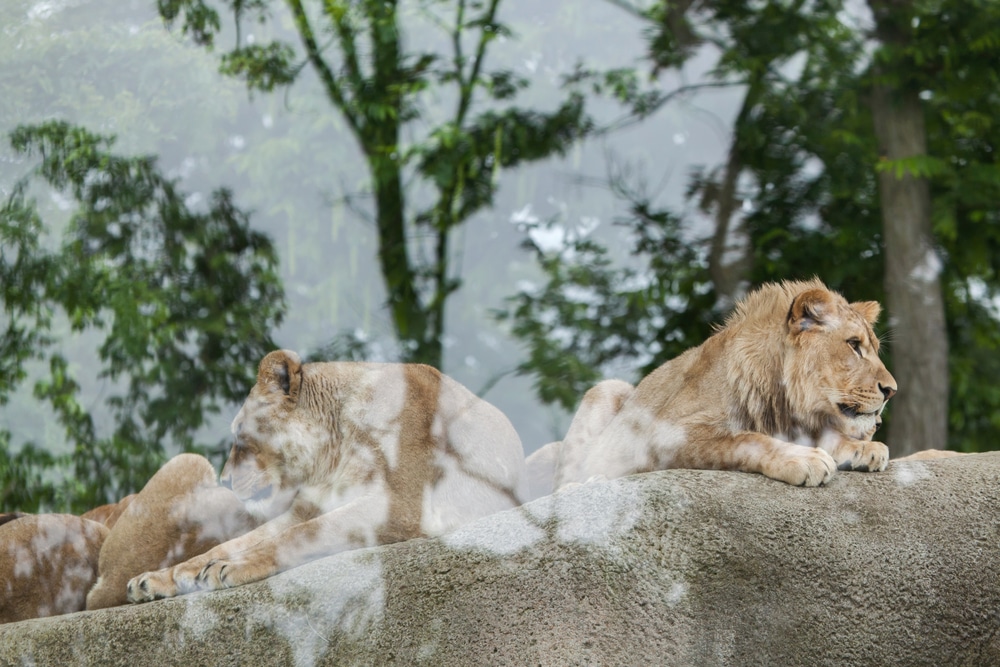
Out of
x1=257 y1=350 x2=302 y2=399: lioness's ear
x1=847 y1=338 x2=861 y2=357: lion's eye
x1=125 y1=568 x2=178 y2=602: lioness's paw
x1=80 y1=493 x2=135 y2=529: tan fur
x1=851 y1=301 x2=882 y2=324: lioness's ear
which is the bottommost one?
x1=125 y1=568 x2=178 y2=602: lioness's paw

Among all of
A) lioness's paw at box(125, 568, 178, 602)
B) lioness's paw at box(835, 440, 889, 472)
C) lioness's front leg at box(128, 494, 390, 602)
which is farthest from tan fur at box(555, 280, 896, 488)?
lioness's paw at box(125, 568, 178, 602)

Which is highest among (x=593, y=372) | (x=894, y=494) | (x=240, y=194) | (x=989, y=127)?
(x=989, y=127)

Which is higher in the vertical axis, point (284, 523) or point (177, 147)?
point (177, 147)

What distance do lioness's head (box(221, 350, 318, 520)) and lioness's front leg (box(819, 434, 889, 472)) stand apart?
1661mm

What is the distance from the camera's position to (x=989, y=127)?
241 inches

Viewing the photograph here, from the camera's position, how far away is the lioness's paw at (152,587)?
A: 2924mm

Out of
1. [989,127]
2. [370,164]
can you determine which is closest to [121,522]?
[370,164]

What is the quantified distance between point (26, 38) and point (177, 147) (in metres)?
0.72

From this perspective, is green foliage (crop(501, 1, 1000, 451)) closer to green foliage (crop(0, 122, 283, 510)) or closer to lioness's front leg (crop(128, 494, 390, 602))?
green foliage (crop(0, 122, 283, 510))

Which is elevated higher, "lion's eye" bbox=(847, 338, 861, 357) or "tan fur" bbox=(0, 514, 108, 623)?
"lion's eye" bbox=(847, 338, 861, 357)

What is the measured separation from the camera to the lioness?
3.14 meters

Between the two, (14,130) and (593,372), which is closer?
(14,130)

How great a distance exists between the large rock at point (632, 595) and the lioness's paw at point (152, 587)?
0.13 metres

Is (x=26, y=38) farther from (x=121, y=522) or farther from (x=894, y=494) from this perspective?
(x=894, y=494)
